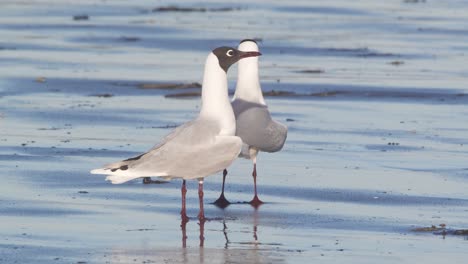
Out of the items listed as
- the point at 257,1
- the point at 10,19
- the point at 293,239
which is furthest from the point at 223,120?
the point at 257,1

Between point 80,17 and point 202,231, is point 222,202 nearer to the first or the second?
point 202,231

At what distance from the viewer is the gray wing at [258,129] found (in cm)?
1234

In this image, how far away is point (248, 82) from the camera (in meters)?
13.1

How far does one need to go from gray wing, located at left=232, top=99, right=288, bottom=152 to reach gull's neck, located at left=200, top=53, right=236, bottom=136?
3.60 ft

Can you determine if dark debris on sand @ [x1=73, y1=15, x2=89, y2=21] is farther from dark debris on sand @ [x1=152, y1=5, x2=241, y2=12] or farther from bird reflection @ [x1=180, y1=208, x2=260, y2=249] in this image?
bird reflection @ [x1=180, y1=208, x2=260, y2=249]

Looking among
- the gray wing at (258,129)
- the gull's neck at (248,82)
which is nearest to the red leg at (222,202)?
the gray wing at (258,129)

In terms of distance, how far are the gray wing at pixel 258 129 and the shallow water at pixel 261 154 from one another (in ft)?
1.34

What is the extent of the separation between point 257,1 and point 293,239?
24.2m

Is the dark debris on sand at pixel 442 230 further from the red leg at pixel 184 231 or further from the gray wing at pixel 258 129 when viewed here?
the gray wing at pixel 258 129

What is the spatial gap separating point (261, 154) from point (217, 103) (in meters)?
3.24

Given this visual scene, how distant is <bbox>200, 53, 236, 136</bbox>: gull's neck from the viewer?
36.0ft

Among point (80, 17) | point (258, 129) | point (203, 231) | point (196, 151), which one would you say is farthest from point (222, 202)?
point (80, 17)

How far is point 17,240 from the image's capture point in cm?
981

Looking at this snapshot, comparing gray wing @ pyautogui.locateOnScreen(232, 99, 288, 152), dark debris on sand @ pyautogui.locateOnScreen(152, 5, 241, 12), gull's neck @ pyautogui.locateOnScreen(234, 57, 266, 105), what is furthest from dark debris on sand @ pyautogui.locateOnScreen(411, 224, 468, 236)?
dark debris on sand @ pyautogui.locateOnScreen(152, 5, 241, 12)
